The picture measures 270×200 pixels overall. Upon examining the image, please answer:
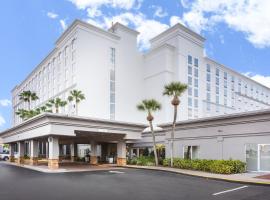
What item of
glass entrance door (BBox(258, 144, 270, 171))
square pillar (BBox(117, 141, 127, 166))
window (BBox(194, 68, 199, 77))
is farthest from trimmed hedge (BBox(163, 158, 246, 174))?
window (BBox(194, 68, 199, 77))

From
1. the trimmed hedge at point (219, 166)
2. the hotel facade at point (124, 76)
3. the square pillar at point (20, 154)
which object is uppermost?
the hotel facade at point (124, 76)

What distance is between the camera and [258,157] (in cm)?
2592

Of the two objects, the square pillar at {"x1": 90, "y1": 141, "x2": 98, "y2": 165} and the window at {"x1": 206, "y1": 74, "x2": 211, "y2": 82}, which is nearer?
the square pillar at {"x1": 90, "y1": 141, "x2": 98, "y2": 165}

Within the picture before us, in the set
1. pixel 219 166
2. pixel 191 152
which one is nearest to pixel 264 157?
pixel 219 166

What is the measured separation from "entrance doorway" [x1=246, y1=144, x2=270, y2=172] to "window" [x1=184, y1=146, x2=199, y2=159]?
241 inches

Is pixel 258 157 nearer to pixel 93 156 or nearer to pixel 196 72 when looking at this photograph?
pixel 93 156

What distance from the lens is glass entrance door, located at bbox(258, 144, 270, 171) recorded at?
25.3 m

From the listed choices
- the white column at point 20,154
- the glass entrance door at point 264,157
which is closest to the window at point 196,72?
the white column at point 20,154

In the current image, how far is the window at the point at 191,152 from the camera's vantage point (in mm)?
31847

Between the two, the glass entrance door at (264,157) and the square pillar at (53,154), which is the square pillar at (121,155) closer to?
the square pillar at (53,154)

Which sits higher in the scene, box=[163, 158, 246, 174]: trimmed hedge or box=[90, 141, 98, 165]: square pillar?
box=[163, 158, 246, 174]: trimmed hedge

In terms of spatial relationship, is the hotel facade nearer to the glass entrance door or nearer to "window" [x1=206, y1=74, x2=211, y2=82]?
"window" [x1=206, y1=74, x2=211, y2=82]

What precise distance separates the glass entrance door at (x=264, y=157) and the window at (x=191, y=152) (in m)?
7.16

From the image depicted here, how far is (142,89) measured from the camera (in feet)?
238
